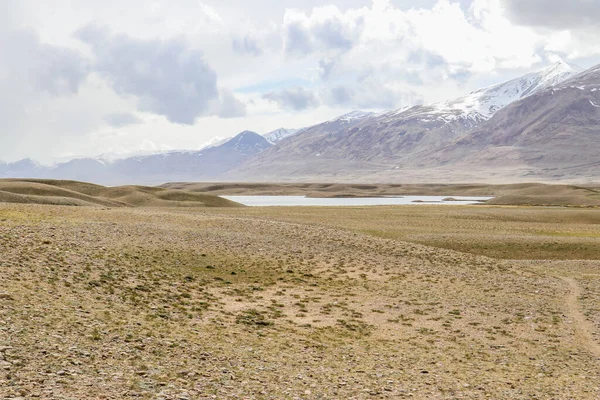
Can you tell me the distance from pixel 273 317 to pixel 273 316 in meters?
0.13

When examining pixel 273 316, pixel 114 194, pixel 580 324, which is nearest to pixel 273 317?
pixel 273 316

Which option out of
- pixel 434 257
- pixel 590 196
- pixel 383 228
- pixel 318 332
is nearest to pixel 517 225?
pixel 383 228

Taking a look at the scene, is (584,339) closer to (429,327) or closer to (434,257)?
(429,327)

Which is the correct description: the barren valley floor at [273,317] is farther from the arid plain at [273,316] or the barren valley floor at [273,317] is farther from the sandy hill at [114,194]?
the sandy hill at [114,194]

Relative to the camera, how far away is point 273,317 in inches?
899

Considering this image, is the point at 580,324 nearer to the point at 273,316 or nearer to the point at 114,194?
the point at 273,316

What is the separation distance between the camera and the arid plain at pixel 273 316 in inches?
562

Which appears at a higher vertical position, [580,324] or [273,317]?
[273,317]

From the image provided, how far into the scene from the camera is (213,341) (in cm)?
1794

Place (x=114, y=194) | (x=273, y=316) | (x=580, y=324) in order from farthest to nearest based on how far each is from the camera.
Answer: (x=114, y=194), (x=580, y=324), (x=273, y=316)

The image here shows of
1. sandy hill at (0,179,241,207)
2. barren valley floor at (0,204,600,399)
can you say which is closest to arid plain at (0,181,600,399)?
barren valley floor at (0,204,600,399)

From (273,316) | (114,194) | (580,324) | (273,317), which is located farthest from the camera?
(114,194)

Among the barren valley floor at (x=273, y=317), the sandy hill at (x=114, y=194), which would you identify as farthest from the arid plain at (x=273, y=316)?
the sandy hill at (x=114, y=194)

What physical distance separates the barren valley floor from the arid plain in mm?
86
